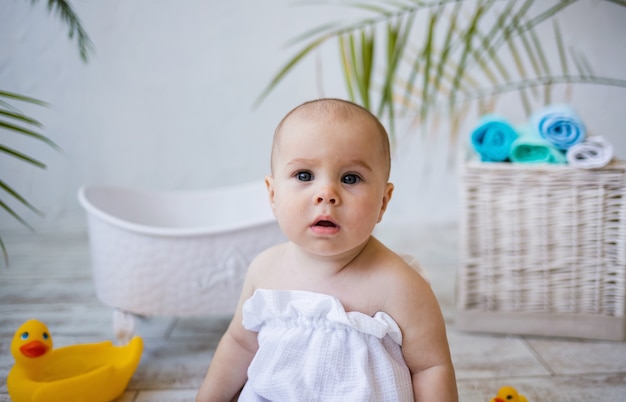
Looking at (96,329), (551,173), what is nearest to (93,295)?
(96,329)

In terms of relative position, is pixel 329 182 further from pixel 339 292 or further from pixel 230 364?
pixel 230 364

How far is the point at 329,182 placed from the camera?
2.57 ft

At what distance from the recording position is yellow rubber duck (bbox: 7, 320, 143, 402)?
3.33 ft

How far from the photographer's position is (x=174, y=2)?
1975mm

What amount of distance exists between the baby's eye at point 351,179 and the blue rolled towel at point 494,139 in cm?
59

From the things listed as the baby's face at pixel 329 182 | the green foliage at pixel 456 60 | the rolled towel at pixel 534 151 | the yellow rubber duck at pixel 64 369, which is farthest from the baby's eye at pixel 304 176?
the green foliage at pixel 456 60

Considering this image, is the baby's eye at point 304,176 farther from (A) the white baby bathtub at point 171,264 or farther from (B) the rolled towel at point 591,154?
(B) the rolled towel at point 591,154

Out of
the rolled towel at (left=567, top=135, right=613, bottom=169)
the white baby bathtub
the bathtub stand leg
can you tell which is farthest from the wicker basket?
the bathtub stand leg

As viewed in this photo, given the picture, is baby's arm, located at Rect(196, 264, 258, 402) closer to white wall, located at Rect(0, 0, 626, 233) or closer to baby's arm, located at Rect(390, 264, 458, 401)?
baby's arm, located at Rect(390, 264, 458, 401)

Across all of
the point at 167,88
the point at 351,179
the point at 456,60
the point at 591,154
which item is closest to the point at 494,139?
the point at 591,154

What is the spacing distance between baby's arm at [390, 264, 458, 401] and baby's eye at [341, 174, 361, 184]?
15 centimetres

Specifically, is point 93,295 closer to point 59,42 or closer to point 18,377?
point 18,377

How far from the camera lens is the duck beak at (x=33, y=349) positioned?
102 centimetres

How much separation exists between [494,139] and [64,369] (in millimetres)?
982
